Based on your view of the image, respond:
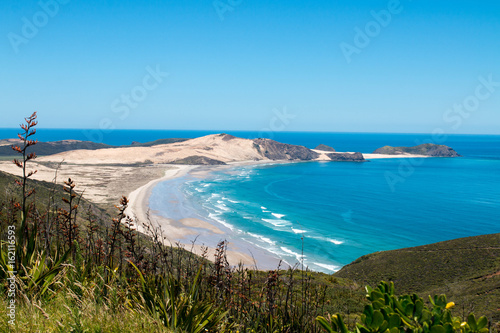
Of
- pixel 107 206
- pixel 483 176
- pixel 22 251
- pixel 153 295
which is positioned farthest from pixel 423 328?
pixel 483 176

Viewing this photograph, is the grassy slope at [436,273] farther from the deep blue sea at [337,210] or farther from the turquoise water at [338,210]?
the deep blue sea at [337,210]

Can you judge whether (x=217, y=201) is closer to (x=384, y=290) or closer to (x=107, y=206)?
(x=107, y=206)

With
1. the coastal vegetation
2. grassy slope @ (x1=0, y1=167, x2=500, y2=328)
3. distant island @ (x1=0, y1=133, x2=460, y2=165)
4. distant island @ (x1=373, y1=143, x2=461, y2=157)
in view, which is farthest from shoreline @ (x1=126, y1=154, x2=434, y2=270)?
distant island @ (x1=373, y1=143, x2=461, y2=157)

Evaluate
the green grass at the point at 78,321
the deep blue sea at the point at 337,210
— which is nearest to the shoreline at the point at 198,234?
the deep blue sea at the point at 337,210

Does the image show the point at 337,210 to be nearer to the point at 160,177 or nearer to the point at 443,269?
the point at 443,269

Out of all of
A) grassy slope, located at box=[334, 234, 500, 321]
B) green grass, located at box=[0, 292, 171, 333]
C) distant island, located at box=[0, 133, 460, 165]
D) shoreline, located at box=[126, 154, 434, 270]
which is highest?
green grass, located at box=[0, 292, 171, 333]

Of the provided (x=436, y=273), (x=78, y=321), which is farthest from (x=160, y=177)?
(x=78, y=321)

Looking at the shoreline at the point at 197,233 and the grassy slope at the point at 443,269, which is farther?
the shoreline at the point at 197,233

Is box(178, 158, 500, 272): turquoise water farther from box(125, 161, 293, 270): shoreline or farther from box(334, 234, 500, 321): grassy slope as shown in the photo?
box(334, 234, 500, 321): grassy slope
